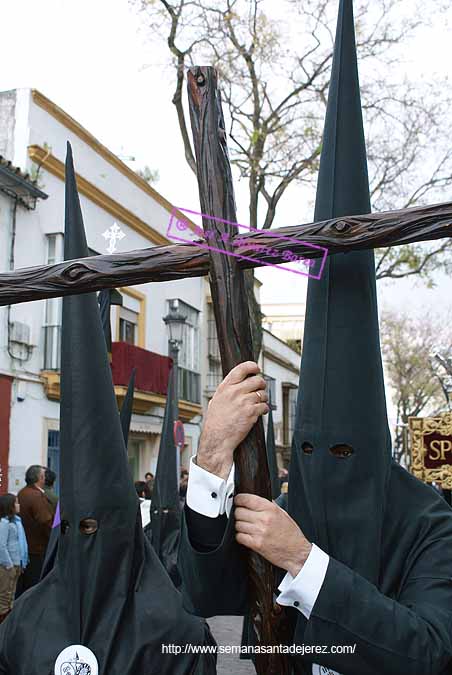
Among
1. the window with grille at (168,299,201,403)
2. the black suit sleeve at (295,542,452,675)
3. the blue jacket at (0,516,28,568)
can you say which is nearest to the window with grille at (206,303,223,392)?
the window with grille at (168,299,201,403)

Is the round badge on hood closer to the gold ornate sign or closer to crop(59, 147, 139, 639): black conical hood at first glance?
crop(59, 147, 139, 639): black conical hood

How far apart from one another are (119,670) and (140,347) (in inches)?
592

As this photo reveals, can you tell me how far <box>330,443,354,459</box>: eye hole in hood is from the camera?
2094 mm

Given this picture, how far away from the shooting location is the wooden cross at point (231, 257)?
6.66 feet

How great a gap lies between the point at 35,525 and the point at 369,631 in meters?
6.02

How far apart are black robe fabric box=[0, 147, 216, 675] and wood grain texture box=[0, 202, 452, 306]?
0.49m

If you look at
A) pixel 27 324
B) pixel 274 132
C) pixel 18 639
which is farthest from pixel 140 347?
pixel 18 639

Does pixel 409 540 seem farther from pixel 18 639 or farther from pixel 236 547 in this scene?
pixel 18 639

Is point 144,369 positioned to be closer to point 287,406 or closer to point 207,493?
point 207,493

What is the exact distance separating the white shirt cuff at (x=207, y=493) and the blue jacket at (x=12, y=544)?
16.5 feet

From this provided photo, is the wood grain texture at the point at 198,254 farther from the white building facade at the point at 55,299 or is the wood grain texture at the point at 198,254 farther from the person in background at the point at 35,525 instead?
the white building facade at the point at 55,299

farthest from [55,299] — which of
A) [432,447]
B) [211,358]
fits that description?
[211,358]

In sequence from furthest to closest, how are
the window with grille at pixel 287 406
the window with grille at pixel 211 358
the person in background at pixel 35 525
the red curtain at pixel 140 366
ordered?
1. the window with grille at pixel 287 406
2. the window with grille at pixel 211 358
3. the red curtain at pixel 140 366
4. the person in background at pixel 35 525

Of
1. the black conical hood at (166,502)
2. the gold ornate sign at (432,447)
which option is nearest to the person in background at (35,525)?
the black conical hood at (166,502)
